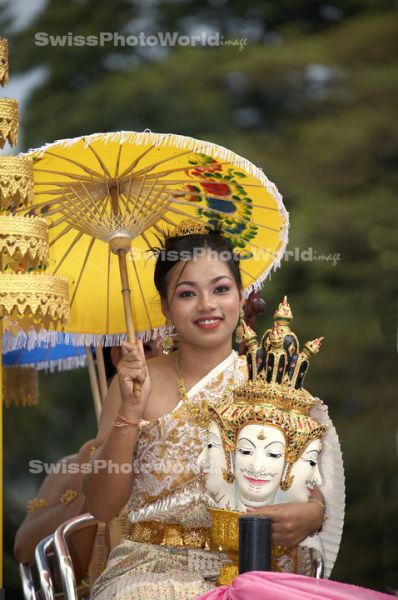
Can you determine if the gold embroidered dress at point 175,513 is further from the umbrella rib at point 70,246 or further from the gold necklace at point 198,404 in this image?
the umbrella rib at point 70,246

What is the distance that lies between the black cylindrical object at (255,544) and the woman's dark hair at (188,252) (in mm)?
1061

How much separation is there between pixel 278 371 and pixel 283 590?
24.9 inches

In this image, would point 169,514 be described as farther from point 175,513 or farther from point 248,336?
point 248,336

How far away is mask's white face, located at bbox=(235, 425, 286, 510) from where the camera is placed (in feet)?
9.25

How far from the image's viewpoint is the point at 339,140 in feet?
25.5

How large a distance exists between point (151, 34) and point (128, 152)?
4.80 metres

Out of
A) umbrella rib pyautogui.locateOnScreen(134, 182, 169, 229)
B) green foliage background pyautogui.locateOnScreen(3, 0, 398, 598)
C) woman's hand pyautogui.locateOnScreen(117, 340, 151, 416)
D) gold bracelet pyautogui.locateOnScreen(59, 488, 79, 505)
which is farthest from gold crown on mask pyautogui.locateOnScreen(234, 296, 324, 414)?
green foliage background pyautogui.locateOnScreen(3, 0, 398, 598)

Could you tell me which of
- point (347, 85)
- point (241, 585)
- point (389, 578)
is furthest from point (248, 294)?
point (347, 85)

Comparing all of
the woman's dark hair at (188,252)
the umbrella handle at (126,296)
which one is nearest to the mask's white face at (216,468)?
the umbrella handle at (126,296)

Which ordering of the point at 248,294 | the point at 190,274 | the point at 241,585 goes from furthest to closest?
the point at 248,294 < the point at 190,274 < the point at 241,585

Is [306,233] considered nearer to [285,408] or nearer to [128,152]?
[128,152]

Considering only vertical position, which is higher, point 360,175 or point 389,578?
point 360,175

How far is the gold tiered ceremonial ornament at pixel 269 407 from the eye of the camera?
285 centimetres

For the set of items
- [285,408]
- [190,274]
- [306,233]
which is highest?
[306,233]
